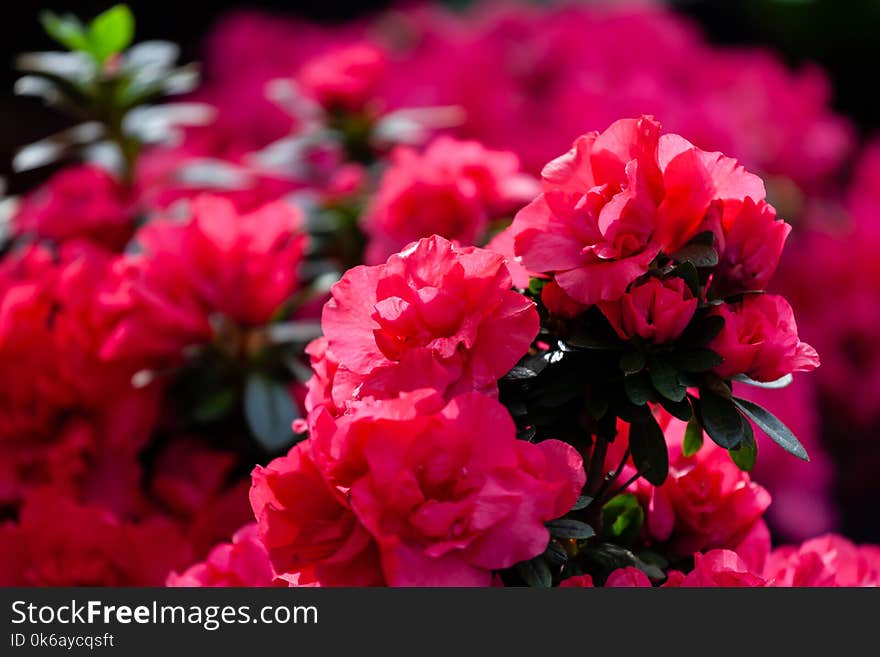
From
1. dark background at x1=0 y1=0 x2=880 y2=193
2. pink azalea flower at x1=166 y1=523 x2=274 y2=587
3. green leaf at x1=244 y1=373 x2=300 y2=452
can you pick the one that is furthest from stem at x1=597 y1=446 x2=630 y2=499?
dark background at x1=0 y1=0 x2=880 y2=193

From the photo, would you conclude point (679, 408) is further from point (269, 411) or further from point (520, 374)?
point (269, 411)

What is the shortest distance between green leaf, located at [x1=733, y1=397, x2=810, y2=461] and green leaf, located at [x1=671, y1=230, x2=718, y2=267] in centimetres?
11

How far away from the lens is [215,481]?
1228 mm

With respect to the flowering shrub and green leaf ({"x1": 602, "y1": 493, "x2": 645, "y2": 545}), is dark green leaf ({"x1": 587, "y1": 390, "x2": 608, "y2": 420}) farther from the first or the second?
green leaf ({"x1": 602, "y1": 493, "x2": 645, "y2": 545})

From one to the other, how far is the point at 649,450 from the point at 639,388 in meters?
0.06

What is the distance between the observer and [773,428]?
768 mm

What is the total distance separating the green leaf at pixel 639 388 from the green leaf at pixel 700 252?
9 centimetres

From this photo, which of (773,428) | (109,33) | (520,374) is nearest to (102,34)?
(109,33)

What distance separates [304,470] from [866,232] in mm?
1754

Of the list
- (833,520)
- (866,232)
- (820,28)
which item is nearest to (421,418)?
(833,520)

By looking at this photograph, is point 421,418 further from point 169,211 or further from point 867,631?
point 169,211

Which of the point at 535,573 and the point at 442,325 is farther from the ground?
the point at 442,325

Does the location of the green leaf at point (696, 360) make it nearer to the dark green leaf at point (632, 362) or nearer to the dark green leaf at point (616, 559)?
the dark green leaf at point (632, 362)

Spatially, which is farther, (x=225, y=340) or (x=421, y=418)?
(x=225, y=340)
